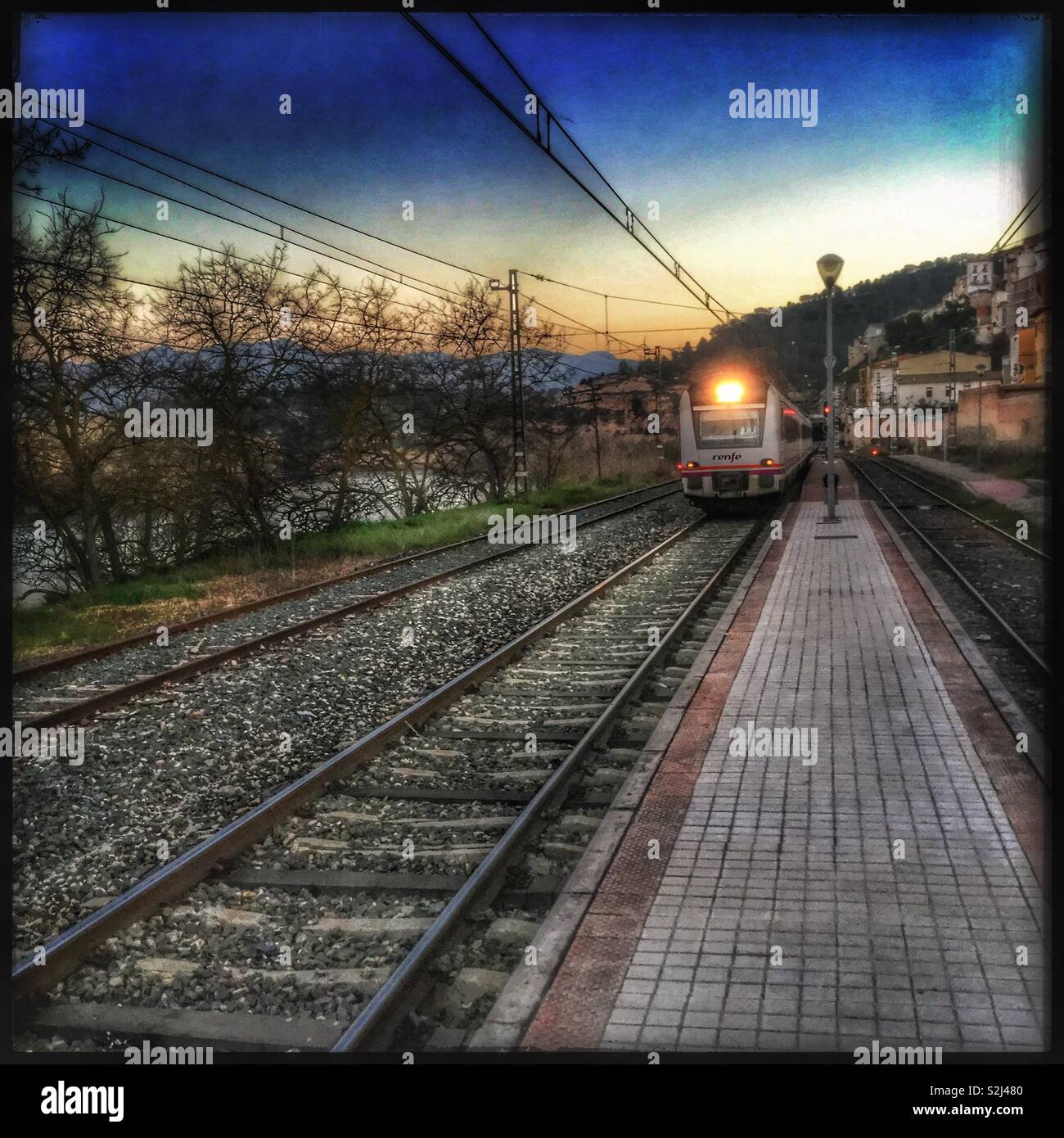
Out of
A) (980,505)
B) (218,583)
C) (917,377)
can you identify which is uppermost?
(917,377)

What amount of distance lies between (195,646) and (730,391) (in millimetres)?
15533

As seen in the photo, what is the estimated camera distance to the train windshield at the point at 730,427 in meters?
23.0

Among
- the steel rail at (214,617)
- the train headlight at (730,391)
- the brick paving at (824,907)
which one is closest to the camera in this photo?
the brick paving at (824,907)

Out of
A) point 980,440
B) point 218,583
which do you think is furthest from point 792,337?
point 218,583

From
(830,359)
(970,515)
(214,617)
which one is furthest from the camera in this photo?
(970,515)

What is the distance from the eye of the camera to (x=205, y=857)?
16.8 ft

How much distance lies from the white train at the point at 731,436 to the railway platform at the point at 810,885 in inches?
574

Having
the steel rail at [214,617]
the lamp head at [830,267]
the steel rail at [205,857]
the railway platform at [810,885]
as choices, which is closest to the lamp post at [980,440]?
the lamp head at [830,267]

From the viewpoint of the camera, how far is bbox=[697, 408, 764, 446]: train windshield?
75.4 feet

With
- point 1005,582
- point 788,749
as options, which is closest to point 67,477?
point 788,749

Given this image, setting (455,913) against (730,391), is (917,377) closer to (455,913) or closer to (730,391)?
(730,391)

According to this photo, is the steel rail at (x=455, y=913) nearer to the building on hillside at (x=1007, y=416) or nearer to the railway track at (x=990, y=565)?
the railway track at (x=990, y=565)

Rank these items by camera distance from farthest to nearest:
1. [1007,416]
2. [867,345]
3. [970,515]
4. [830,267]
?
[867,345]
[1007,416]
[970,515]
[830,267]

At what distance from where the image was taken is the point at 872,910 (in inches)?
165
